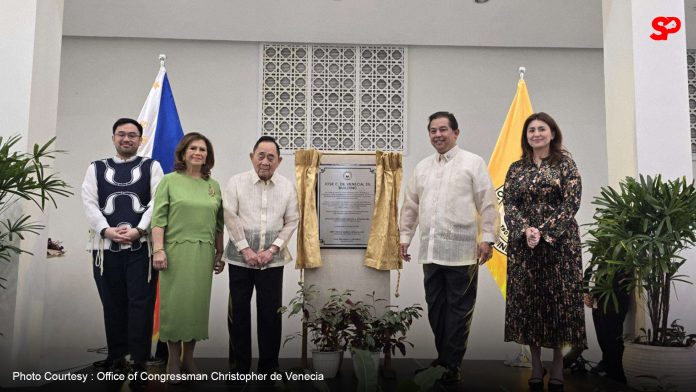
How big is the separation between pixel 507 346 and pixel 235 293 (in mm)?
2879

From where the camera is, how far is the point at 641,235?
2906mm

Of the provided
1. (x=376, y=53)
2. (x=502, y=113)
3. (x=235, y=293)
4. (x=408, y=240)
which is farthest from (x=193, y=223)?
(x=502, y=113)

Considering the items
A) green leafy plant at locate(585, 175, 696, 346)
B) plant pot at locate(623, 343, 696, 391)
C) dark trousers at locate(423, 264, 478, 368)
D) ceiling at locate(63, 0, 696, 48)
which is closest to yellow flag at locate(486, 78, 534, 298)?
ceiling at locate(63, 0, 696, 48)

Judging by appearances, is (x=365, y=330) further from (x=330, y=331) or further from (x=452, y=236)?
(x=452, y=236)

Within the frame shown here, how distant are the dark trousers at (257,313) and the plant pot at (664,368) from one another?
6.52 ft

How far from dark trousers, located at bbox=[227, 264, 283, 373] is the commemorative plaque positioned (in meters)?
0.59

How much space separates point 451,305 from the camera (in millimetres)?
3266

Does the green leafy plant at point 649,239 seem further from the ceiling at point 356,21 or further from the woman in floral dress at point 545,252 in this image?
the ceiling at point 356,21

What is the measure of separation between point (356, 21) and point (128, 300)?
10.6 ft

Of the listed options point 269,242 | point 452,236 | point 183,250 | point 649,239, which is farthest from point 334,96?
point 649,239

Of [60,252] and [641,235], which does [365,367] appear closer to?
[641,235]

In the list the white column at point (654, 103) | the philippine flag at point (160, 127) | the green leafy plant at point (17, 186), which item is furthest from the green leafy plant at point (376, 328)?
the philippine flag at point (160, 127)

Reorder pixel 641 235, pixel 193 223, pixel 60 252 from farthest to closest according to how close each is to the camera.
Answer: pixel 60 252 → pixel 193 223 → pixel 641 235

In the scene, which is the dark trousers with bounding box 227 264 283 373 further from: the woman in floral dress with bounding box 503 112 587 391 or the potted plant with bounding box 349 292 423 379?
the woman in floral dress with bounding box 503 112 587 391
